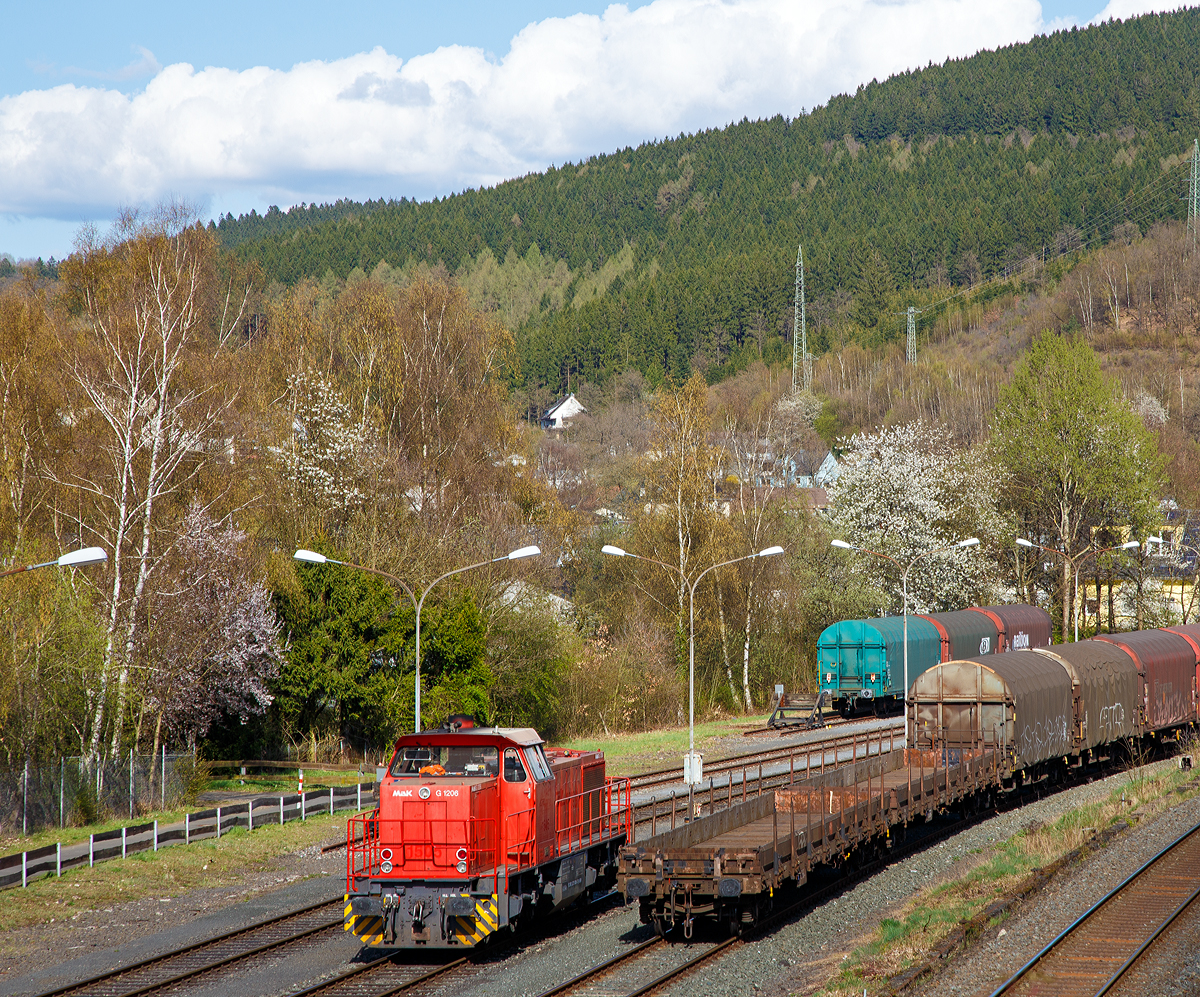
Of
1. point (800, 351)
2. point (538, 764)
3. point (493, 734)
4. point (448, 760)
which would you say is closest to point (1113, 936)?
point (538, 764)

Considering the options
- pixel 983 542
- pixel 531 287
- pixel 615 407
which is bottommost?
pixel 983 542

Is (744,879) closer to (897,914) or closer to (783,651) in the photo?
(897,914)

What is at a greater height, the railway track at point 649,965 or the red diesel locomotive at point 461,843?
the red diesel locomotive at point 461,843

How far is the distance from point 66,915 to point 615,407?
94957mm

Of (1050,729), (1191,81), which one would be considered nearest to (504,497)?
(1050,729)

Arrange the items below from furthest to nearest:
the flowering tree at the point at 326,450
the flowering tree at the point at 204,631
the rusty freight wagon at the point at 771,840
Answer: the flowering tree at the point at 326,450 → the flowering tree at the point at 204,631 → the rusty freight wagon at the point at 771,840

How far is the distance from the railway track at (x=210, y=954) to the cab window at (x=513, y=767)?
4.18m

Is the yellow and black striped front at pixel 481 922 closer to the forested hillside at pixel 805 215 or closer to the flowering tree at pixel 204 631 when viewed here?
the flowering tree at pixel 204 631

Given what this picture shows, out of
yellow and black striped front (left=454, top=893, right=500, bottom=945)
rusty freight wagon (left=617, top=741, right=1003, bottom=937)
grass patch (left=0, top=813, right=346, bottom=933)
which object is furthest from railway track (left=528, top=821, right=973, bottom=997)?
grass patch (left=0, top=813, right=346, bottom=933)

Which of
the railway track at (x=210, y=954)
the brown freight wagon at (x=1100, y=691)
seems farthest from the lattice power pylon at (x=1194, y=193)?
the railway track at (x=210, y=954)

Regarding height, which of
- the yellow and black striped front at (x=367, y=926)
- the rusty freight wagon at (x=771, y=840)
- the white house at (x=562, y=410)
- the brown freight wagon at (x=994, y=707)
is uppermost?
the white house at (x=562, y=410)

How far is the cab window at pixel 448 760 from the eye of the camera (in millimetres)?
16172

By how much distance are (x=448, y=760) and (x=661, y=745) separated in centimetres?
2843

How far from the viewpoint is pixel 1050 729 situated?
29.1 m
